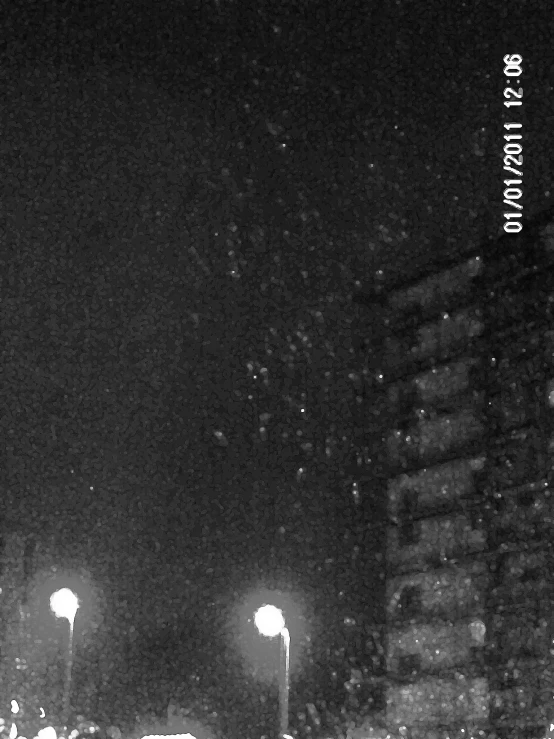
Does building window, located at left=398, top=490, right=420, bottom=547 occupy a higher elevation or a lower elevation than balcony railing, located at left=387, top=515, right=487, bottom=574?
higher

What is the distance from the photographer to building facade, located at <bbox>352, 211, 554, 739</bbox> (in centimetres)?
3681

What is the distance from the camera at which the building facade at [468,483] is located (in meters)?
36.8

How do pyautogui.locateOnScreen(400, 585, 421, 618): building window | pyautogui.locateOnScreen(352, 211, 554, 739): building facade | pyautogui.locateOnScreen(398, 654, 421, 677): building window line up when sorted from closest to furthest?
pyautogui.locateOnScreen(352, 211, 554, 739): building facade, pyautogui.locateOnScreen(398, 654, 421, 677): building window, pyautogui.locateOnScreen(400, 585, 421, 618): building window

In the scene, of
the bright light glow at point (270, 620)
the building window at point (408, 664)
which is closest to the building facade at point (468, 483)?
the building window at point (408, 664)

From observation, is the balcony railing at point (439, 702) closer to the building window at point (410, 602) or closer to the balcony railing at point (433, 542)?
the building window at point (410, 602)

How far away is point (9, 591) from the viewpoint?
46.0 meters

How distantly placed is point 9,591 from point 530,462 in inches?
774

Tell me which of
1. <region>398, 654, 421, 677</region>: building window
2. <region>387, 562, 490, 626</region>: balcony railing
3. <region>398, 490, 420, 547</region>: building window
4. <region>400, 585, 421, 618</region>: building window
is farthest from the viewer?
<region>398, 490, 420, 547</region>: building window

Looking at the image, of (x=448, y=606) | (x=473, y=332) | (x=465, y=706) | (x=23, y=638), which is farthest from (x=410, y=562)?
(x=23, y=638)

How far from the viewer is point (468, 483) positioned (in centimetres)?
4006

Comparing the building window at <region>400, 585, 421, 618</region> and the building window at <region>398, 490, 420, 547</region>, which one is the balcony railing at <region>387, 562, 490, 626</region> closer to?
the building window at <region>400, 585, 421, 618</region>

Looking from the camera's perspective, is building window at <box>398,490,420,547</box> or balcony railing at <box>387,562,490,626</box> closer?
balcony railing at <box>387,562,490,626</box>

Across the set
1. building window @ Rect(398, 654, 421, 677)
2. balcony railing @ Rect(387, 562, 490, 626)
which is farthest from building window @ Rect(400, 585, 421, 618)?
building window @ Rect(398, 654, 421, 677)

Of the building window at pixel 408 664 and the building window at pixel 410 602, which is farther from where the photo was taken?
the building window at pixel 410 602
